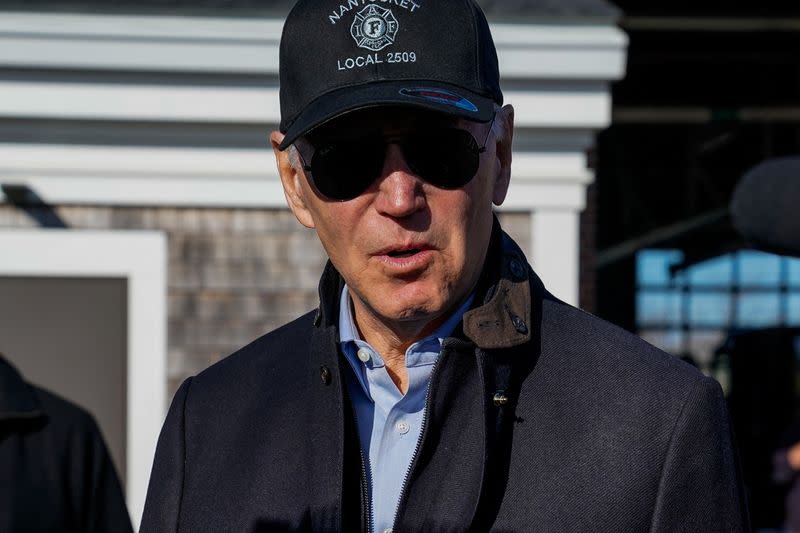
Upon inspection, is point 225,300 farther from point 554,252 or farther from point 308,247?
point 554,252

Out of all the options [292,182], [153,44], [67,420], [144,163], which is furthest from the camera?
[144,163]

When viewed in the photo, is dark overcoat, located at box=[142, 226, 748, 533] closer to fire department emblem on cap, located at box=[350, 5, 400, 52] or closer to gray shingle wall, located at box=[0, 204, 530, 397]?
fire department emblem on cap, located at box=[350, 5, 400, 52]

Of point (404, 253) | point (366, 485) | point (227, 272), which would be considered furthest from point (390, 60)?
point (227, 272)

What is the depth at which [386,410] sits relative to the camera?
2.02 meters

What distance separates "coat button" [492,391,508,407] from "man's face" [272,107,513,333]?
154 millimetres

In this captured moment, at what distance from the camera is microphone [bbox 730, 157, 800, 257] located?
5.72 feet

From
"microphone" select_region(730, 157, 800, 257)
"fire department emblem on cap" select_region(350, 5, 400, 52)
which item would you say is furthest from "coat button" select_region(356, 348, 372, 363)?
"microphone" select_region(730, 157, 800, 257)

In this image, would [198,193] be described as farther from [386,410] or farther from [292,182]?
[386,410]

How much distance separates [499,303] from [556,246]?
3.74 metres

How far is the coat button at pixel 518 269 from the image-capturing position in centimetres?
204

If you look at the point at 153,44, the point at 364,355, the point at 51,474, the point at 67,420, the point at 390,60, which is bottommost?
the point at 51,474

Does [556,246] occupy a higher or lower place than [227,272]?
higher

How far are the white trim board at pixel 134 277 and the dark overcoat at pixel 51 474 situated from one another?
1736 millimetres

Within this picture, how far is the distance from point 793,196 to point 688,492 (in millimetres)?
451
